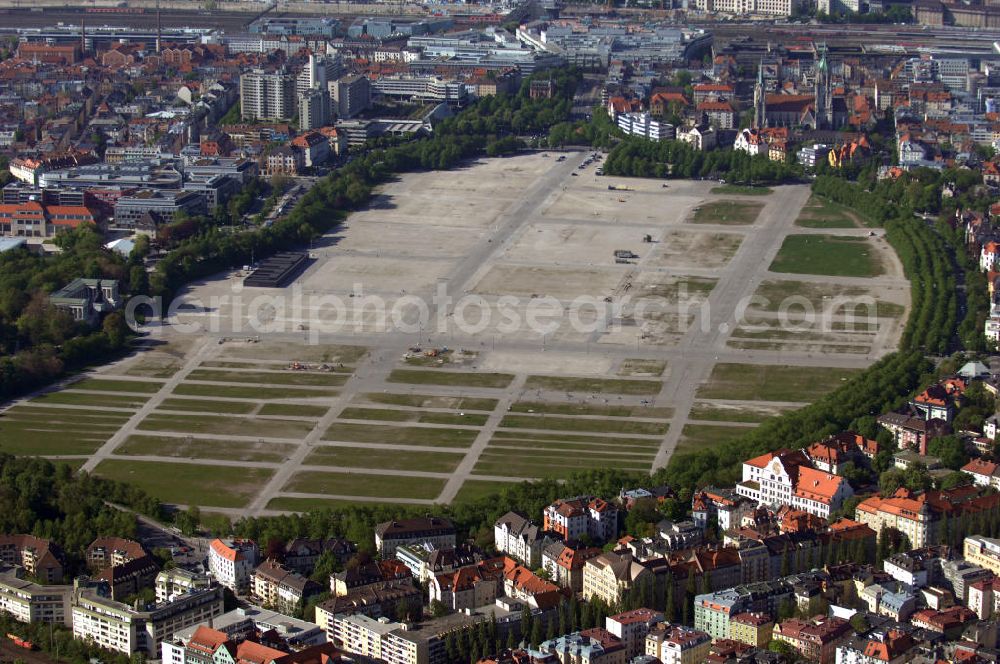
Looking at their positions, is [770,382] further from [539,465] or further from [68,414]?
[68,414]

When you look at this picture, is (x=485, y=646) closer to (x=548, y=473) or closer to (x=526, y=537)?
Answer: (x=526, y=537)

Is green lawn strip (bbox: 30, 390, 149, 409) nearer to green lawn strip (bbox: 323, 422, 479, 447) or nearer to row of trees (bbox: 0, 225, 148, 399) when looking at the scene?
row of trees (bbox: 0, 225, 148, 399)

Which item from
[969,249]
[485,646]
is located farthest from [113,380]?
[969,249]

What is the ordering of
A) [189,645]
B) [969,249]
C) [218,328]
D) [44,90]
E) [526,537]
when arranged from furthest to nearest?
1. [44,90]
2. [969,249]
3. [218,328]
4. [526,537]
5. [189,645]

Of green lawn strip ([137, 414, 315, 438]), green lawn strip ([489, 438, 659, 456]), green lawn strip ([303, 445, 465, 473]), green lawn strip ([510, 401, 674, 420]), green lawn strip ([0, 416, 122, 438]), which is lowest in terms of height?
green lawn strip ([303, 445, 465, 473])

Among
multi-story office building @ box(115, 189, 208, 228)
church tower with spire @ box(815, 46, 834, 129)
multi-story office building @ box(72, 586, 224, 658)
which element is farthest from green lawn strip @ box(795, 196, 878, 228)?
multi-story office building @ box(72, 586, 224, 658)
